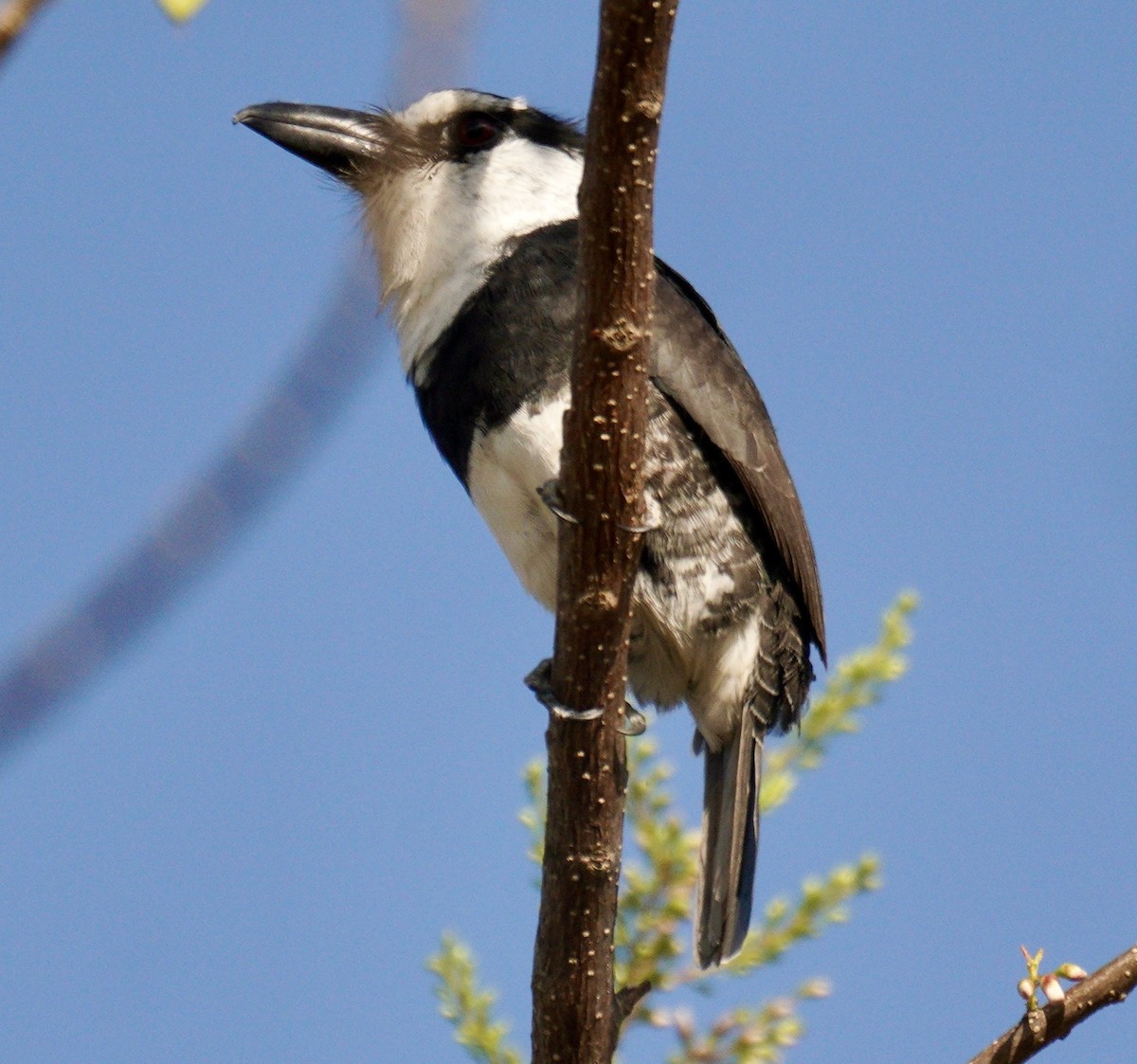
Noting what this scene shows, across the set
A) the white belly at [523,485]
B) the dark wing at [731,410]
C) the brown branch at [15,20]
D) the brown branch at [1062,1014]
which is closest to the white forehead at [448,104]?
the dark wing at [731,410]

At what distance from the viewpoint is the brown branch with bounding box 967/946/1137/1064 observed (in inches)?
76.9

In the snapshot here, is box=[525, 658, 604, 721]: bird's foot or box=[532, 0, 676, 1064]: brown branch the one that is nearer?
box=[532, 0, 676, 1064]: brown branch

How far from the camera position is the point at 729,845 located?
2.94 meters

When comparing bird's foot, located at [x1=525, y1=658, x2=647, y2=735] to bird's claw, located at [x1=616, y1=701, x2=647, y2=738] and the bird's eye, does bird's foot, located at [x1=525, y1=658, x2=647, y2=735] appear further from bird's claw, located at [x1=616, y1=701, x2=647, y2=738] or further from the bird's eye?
the bird's eye

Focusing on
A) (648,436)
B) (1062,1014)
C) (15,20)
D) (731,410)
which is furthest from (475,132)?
(15,20)

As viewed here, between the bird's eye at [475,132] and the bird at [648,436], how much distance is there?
0.01m

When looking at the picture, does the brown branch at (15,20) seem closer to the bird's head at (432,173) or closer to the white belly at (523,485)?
the white belly at (523,485)

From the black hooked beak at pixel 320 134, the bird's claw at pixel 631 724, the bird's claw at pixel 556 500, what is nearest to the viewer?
the bird's claw at pixel 556 500

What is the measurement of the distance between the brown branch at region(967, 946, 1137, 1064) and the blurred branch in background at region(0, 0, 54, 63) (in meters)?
1.69

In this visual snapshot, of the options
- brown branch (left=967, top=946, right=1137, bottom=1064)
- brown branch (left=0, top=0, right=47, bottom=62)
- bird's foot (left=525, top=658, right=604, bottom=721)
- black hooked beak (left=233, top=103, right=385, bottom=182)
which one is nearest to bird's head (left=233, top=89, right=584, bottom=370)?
black hooked beak (left=233, top=103, right=385, bottom=182)

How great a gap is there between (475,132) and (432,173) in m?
0.13

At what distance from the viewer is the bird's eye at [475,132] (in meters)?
3.28

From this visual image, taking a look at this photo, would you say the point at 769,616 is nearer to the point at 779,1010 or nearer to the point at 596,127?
the point at 779,1010

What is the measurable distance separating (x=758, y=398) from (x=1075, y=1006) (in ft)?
4.70
